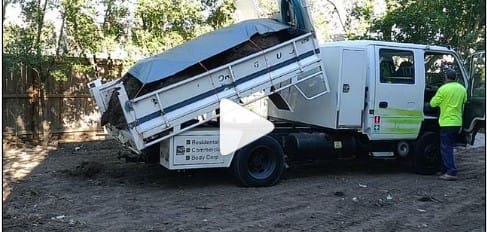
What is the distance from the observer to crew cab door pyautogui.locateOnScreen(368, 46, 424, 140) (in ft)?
27.1

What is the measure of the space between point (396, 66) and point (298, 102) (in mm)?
1677

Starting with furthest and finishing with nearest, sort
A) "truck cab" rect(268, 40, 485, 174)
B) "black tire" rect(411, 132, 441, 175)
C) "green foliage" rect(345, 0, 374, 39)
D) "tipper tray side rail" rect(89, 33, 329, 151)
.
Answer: "green foliage" rect(345, 0, 374, 39) → "black tire" rect(411, 132, 441, 175) → "truck cab" rect(268, 40, 485, 174) → "tipper tray side rail" rect(89, 33, 329, 151)

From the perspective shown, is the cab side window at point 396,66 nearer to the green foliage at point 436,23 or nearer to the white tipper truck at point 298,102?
the white tipper truck at point 298,102

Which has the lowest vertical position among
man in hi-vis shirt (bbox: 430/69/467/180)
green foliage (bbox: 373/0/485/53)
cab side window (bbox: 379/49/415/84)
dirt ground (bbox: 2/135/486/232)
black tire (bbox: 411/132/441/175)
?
dirt ground (bbox: 2/135/486/232)

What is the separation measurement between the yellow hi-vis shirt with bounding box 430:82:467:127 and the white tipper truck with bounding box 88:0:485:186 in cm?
34

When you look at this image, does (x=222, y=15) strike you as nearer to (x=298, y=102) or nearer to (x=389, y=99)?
(x=298, y=102)

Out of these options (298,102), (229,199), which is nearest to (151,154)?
(229,199)

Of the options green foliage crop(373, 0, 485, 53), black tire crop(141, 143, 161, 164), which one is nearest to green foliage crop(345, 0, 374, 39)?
green foliage crop(373, 0, 485, 53)

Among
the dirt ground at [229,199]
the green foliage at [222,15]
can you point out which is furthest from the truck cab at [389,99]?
the green foliage at [222,15]

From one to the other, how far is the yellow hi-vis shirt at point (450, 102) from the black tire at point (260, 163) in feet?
8.80

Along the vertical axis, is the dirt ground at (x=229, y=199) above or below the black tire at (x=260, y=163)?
below

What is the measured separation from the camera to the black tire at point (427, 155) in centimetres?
870

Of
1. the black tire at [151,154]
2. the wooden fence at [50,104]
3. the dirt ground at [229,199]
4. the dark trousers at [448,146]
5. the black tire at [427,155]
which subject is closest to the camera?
the dirt ground at [229,199]

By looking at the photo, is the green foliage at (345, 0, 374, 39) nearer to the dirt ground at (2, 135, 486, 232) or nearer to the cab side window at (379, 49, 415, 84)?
the cab side window at (379, 49, 415, 84)
